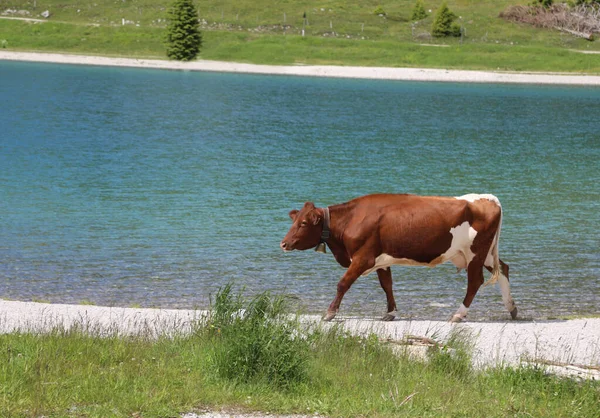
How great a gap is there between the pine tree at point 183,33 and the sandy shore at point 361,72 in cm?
174

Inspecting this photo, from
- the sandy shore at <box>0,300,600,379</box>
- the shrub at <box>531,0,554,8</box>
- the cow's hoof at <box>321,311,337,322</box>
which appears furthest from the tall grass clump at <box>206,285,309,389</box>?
the shrub at <box>531,0,554,8</box>

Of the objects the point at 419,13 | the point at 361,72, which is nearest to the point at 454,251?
the point at 361,72

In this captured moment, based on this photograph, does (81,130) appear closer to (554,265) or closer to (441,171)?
(441,171)

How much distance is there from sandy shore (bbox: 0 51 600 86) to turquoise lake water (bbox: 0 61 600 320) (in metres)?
22.5

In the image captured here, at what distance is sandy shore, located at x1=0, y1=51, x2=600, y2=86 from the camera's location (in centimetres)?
10781

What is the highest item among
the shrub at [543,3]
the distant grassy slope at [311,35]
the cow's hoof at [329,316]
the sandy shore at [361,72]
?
the cow's hoof at [329,316]

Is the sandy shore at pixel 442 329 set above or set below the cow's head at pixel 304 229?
below

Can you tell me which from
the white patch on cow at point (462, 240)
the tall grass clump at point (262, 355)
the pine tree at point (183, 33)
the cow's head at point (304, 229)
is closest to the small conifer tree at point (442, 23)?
the pine tree at point (183, 33)

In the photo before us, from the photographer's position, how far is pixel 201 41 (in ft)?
387

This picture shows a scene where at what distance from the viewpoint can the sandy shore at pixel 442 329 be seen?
12008 mm

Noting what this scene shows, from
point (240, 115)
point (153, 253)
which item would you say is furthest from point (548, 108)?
point (153, 253)

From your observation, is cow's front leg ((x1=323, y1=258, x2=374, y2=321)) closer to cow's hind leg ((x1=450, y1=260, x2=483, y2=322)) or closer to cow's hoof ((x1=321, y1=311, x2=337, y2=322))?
cow's hoof ((x1=321, y1=311, x2=337, y2=322))

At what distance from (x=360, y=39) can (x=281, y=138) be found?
75.1 metres

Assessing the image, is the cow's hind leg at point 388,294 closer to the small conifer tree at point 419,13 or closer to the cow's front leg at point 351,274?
the cow's front leg at point 351,274
